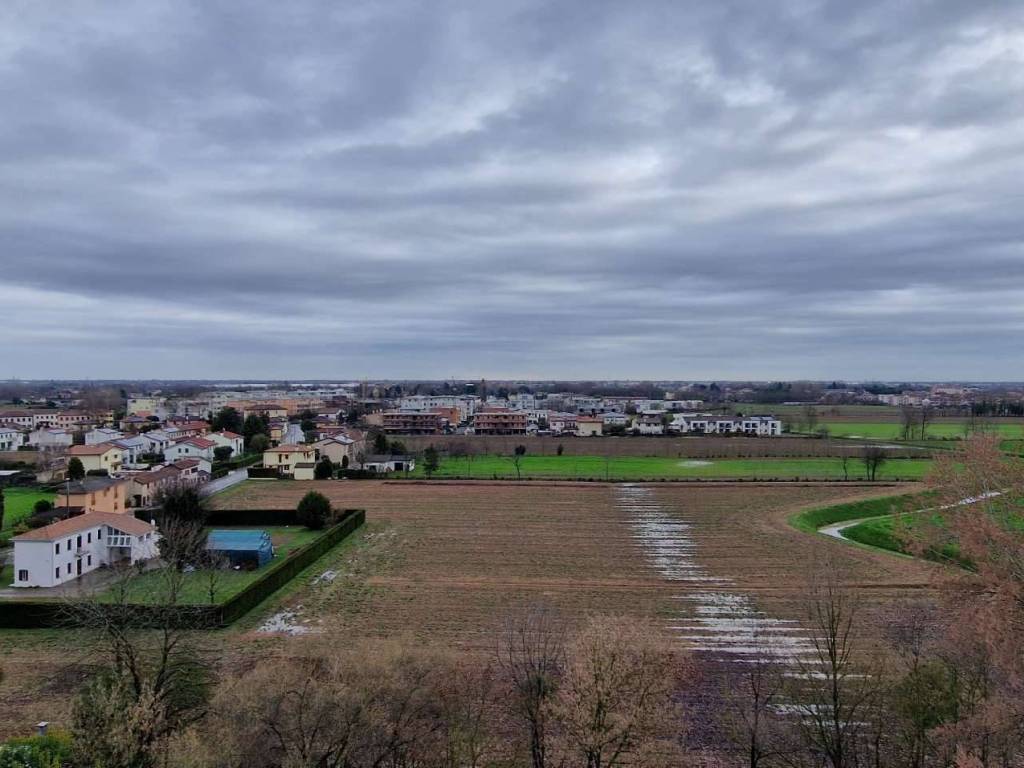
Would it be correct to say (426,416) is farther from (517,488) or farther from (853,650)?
(853,650)

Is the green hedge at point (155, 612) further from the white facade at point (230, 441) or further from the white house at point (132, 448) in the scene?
the white facade at point (230, 441)

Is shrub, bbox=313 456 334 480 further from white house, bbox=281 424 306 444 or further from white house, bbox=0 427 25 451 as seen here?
white house, bbox=0 427 25 451

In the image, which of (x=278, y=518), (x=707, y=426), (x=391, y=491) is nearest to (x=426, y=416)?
(x=707, y=426)

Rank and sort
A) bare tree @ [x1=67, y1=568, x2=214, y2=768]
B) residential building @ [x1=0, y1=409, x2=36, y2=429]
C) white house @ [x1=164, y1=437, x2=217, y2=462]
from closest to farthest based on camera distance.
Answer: bare tree @ [x1=67, y1=568, x2=214, y2=768], white house @ [x1=164, y1=437, x2=217, y2=462], residential building @ [x1=0, y1=409, x2=36, y2=429]

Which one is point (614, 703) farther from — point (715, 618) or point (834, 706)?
point (715, 618)

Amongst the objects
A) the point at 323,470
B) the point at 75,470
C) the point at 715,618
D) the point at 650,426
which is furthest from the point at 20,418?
the point at 715,618

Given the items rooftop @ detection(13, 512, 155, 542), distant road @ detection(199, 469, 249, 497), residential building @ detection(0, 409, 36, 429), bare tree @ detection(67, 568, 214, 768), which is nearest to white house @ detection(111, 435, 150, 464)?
distant road @ detection(199, 469, 249, 497)

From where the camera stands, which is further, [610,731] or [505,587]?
[505,587]
